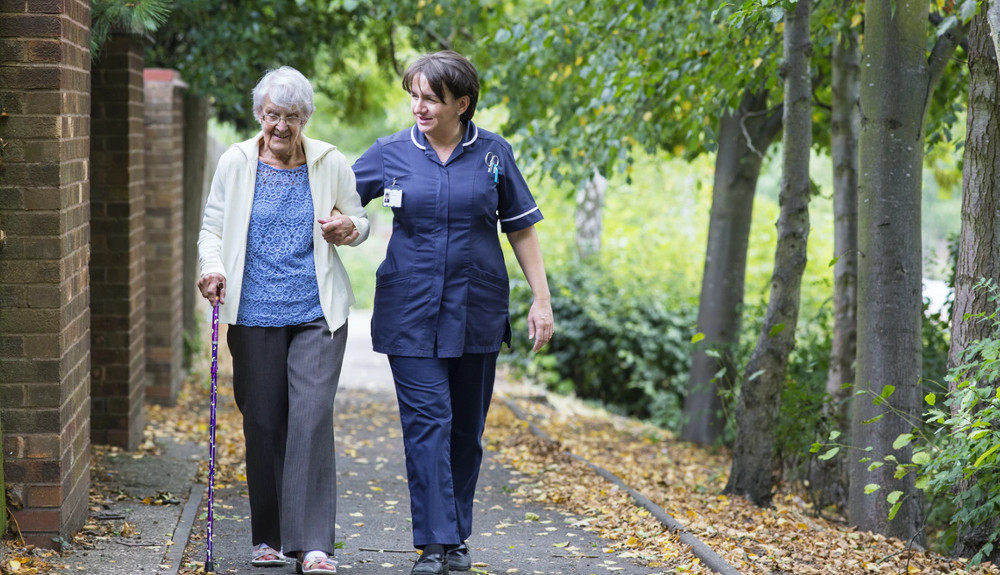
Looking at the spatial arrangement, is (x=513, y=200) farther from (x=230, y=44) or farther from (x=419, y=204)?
(x=230, y=44)

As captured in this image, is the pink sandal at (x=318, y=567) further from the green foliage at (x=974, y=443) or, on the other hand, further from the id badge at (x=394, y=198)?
the green foliage at (x=974, y=443)

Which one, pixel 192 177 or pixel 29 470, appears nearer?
pixel 29 470

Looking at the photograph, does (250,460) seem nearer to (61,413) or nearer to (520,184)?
(61,413)

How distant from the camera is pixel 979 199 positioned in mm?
5238

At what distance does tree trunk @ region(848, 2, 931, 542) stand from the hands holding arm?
2.10 m

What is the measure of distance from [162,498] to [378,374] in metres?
7.61

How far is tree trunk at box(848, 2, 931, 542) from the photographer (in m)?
5.71

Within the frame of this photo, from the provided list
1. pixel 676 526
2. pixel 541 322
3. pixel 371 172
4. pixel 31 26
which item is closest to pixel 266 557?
pixel 541 322

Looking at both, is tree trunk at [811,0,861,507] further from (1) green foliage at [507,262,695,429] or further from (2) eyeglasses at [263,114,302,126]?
(1) green foliage at [507,262,695,429]

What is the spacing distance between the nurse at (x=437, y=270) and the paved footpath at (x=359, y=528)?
613mm

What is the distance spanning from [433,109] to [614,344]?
892 cm

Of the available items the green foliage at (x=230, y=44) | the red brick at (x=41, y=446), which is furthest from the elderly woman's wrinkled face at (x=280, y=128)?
the green foliage at (x=230, y=44)

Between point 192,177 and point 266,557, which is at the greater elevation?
point 192,177

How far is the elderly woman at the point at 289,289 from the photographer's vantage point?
4.30 m
